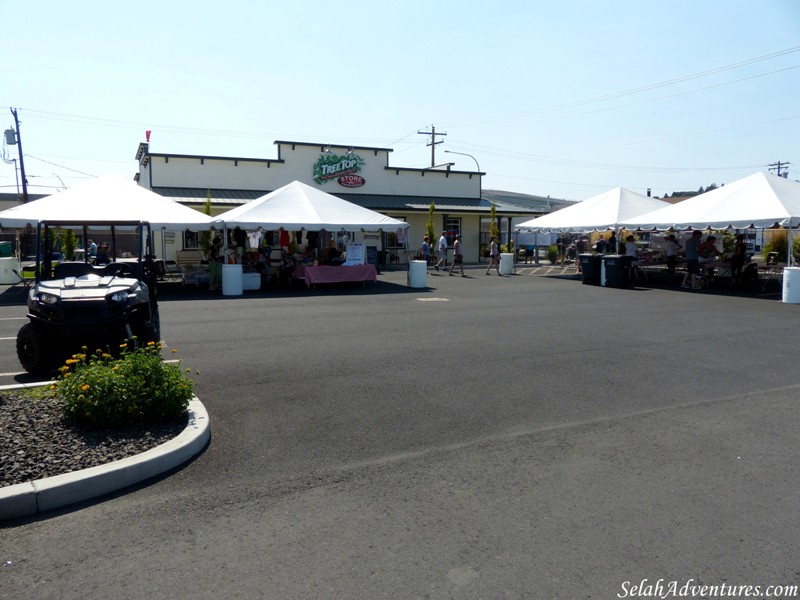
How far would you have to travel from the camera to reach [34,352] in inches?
308

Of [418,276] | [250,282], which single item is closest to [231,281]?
[250,282]

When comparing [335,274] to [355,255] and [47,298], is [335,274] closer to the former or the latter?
[355,255]

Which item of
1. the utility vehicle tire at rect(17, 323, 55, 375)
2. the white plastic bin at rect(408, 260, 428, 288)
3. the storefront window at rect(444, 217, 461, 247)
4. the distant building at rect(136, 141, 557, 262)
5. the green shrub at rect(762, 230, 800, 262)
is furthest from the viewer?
the storefront window at rect(444, 217, 461, 247)

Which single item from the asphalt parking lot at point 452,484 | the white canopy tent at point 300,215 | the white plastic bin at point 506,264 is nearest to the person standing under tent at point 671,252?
the white plastic bin at point 506,264

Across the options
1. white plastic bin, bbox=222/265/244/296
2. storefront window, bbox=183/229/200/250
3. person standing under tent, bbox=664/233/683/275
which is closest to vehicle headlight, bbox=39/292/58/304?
white plastic bin, bbox=222/265/244/296

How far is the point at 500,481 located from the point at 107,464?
2829 mm

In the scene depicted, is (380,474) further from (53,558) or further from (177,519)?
(53,558)

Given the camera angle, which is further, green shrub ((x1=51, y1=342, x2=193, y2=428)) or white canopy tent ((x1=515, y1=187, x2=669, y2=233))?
white canopy tent ((x1=515, y1=187, x2=669, y2=233))

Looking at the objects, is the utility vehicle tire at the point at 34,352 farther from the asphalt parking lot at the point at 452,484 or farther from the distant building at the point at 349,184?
the distant building at the point at 349,184

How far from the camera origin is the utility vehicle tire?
7734 mm

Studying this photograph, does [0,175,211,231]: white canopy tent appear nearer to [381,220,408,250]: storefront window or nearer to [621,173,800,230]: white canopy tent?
[621,173,800,230]: white canopy tent

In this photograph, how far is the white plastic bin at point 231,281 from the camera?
1872 centimetres

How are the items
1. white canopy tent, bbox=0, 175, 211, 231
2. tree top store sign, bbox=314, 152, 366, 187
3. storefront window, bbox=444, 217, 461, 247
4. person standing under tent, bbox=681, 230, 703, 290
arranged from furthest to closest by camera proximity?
storefront window, bbox=444, 217, 461, 247 → tree top store sign, bbox=314, 152, 366, 187 → person standing under tent, bbox=681, 230, 703, 290 → white canopy tent, bbox=0, 175, 211, 231

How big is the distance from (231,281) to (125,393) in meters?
13.5
